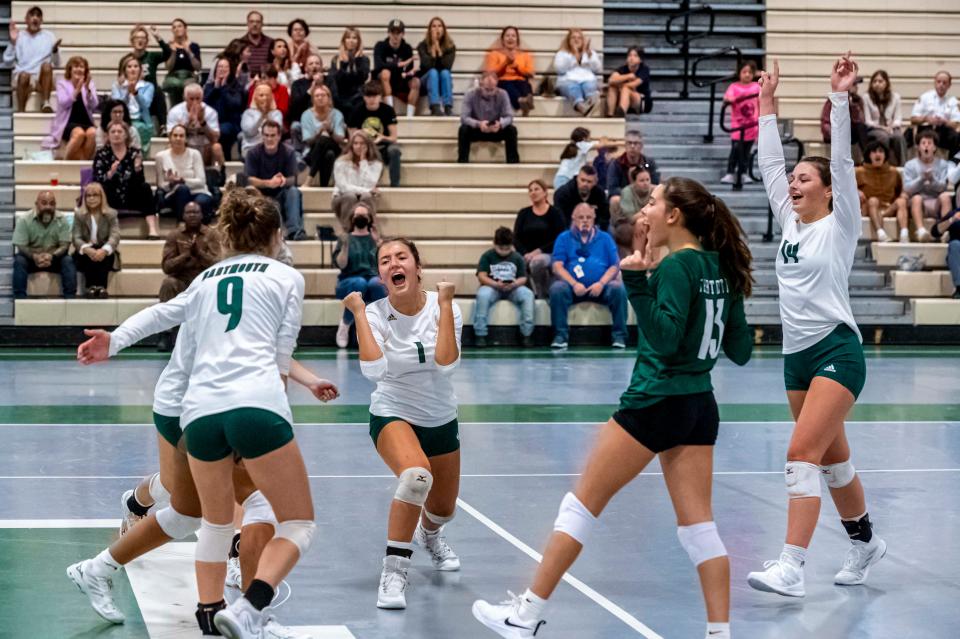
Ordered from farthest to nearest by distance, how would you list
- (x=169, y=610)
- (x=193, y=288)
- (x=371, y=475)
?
1. (x=371, y=475)
2. (x=169, y=610)
3. (x=193, y=288)

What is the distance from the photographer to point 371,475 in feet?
28.0

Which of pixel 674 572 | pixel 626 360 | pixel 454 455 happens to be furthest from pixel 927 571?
pixel 626 360

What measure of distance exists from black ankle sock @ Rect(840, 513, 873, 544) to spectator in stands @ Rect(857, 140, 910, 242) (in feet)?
41.2

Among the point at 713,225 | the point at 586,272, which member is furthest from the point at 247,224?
the point at 586,272

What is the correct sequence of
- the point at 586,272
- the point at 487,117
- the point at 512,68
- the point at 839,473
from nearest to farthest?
the point at 839,473 < the point at 586,272 < the point at 487,117 < the point at 512,68

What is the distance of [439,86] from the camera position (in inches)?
765

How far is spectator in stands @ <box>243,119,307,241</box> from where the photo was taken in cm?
1667

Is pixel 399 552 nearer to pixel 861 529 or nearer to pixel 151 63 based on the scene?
pixel 861 529

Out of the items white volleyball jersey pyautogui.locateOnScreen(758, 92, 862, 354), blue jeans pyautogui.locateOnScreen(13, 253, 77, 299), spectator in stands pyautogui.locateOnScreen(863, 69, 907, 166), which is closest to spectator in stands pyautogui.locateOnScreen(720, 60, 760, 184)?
spectator in stands pyautogui.locateOnScreen(863, 69, 907, 166)

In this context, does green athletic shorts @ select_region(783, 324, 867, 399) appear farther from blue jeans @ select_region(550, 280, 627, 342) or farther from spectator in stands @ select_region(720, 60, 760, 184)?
spectator in stands @ select_region(720, 60, 760, 184)

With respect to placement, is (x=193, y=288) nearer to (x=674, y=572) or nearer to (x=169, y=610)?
(x=169, y=610)

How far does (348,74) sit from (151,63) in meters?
2.71

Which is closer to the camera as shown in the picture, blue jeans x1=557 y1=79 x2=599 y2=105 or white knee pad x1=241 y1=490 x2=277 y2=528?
white knee pad x1=241 y1=490 x2=277 y2=528

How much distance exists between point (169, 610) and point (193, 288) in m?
1.41
